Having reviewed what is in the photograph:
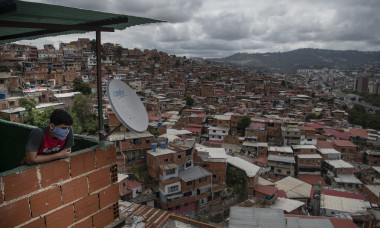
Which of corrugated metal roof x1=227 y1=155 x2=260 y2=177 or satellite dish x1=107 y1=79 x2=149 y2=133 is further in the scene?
corrugated metal roof x1=227 y1=155 x2=260 y2=177

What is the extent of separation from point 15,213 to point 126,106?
59.5 inches

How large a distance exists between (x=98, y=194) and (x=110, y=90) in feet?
3.79

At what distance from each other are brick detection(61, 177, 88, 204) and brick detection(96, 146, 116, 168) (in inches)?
8.8

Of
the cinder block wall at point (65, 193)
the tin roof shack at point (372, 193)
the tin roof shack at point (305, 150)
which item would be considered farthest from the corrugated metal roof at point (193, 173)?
the tin roof shack at point (372, 193)

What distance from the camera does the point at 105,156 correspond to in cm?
267

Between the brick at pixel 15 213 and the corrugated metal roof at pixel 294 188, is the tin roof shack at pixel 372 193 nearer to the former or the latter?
the corrugated metal roof at pixel 294 188

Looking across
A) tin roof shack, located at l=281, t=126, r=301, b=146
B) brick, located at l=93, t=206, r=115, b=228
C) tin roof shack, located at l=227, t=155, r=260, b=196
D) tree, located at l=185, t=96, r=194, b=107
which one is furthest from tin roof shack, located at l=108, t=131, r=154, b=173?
tree, located at l=185, t=96, r=194, b=107

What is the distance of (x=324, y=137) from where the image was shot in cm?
2814

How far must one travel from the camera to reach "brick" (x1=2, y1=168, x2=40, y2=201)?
1.89m

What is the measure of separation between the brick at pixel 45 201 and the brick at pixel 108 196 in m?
0.49

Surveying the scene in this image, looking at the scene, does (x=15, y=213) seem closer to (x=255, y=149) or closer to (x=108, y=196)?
(x=108, y=196)

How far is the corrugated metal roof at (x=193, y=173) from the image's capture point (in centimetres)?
1489

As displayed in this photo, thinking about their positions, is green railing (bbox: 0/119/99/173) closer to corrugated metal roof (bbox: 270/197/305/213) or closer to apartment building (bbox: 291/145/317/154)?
corrugated metal roof (bbox: 270/197/305/213)

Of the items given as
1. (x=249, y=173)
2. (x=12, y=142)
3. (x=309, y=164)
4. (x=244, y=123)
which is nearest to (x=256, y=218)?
(x=249, y=173)
